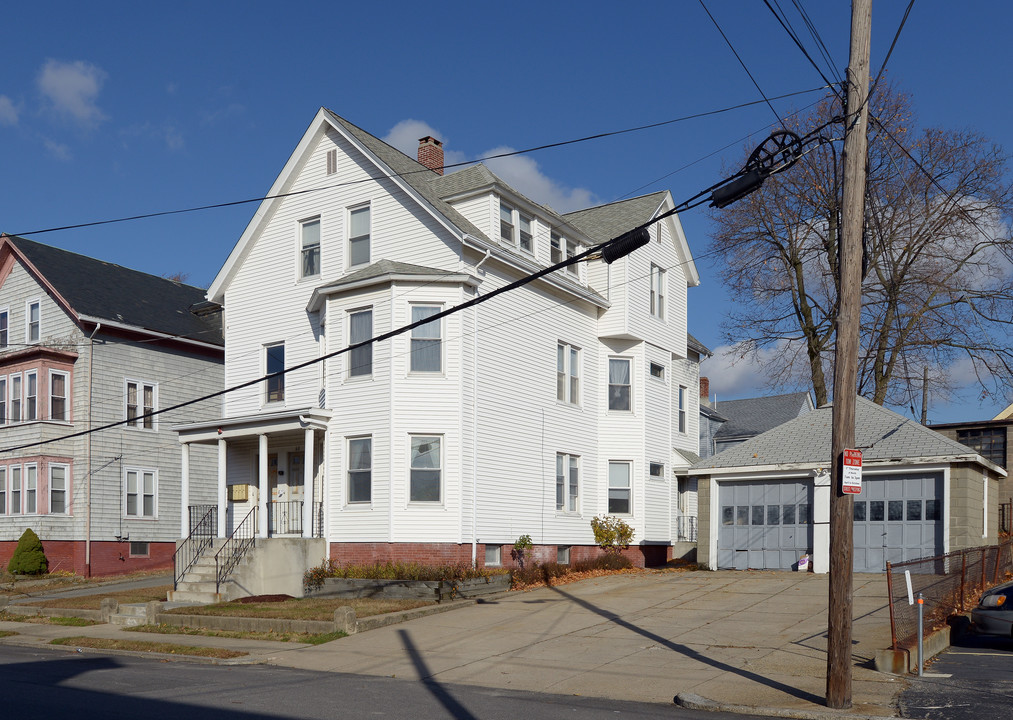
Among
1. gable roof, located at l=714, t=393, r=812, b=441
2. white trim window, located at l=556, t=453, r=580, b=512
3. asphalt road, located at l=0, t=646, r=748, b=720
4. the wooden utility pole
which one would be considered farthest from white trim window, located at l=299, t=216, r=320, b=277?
gable roof, located at l=714, t=393, r=812, b=441

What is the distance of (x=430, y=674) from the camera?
14.0 metres

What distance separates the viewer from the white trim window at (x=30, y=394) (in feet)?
105

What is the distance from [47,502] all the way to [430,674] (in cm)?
2200

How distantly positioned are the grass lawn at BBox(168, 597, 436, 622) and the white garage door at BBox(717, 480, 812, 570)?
34.0 feet

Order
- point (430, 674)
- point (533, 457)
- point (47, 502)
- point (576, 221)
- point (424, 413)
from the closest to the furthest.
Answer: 1. point (430, 674)
2. point (424, 413)
3. point (533, 457)
4. point (47, 502)
5. point (576, 221)

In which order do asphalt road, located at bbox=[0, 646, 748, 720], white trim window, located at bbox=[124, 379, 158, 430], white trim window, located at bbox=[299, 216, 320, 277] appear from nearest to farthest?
asphalt road, located at bbox=[0, 646, 748, 720] < white trim window, located at bbox=[299, 216, 320, 277] < white trim window, located at bbox=[124, 379, 158, 430]

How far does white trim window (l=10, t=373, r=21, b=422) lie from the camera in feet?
107

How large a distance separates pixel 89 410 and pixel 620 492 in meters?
17.6

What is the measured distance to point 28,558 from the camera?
3002cm

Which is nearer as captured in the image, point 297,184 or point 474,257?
point 474,257

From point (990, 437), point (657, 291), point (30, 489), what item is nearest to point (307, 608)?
point (657, 291)

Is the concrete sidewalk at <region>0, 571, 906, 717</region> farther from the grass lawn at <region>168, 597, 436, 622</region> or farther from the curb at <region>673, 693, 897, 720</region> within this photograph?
the grass lawn at <region>168, 597, 436, 622</region>

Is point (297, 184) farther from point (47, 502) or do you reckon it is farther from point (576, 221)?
point (47, 502)

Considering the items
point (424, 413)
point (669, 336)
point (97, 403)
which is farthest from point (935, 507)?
point (97, 403)
